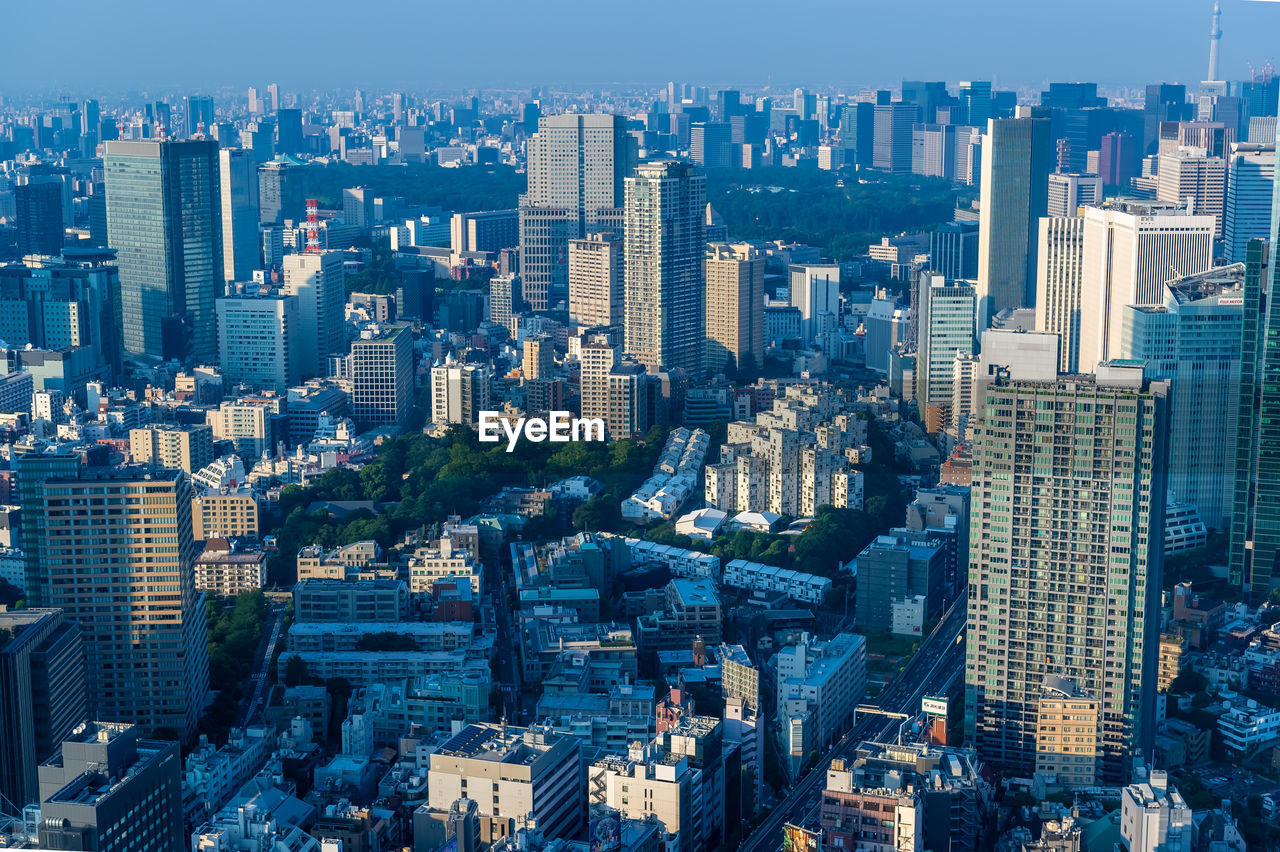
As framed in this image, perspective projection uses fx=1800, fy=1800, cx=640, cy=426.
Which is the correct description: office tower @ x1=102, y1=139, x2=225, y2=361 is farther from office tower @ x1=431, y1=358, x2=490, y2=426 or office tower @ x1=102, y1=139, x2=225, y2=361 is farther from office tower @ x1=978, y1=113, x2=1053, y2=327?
office tower @ x1=978, y1=113, x2=1053, y2=327

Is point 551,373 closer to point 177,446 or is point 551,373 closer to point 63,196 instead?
point 177,446

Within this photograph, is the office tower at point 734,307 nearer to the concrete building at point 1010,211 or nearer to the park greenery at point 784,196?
the park greenery at point 784,196

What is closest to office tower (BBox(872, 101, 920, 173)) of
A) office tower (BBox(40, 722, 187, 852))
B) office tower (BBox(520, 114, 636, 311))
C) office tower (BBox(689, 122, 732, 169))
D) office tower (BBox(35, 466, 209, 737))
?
office tower (BBox(689, 122, 732, 169))

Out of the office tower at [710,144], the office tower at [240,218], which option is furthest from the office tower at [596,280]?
the office tower at [240,218]

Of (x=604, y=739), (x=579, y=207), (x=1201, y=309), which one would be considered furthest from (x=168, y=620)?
(x=579, y=207)

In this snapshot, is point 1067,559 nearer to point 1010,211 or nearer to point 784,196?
point 1010,211
